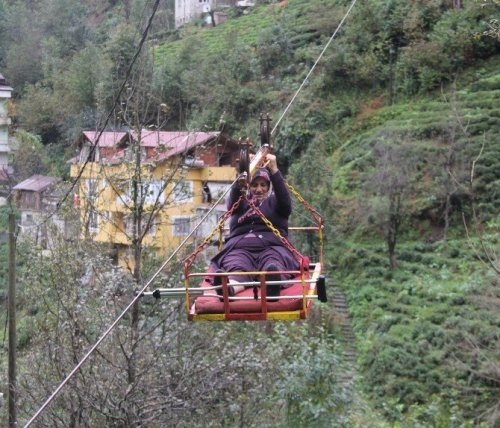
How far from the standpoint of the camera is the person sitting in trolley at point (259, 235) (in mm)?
5059

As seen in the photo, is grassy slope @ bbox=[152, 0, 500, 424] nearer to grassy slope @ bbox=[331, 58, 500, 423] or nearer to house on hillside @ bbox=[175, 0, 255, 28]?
grassy slope @ bbox=[331, 58, 500, 423]

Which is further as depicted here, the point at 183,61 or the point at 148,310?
the point at 183,61

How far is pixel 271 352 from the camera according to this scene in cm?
944

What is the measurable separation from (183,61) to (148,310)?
913 inches

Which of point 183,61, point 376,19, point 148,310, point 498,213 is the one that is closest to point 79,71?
point 183,61

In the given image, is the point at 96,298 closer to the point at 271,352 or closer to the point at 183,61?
the point at 271,352

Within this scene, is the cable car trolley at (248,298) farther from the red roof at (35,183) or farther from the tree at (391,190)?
the red roof at (35,183)

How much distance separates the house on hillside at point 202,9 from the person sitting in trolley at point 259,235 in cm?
3790

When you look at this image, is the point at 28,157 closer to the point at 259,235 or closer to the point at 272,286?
the point at 259,235

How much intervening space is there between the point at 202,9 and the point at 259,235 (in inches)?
1622

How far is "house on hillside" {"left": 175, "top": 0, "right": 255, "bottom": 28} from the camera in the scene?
42375mm

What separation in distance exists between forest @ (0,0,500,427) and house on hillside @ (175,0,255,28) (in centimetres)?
85

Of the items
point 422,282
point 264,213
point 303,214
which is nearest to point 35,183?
point 303,214

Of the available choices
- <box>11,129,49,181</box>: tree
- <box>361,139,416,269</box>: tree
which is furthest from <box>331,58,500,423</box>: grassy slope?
<box>11,129,49,181</box>: tree
